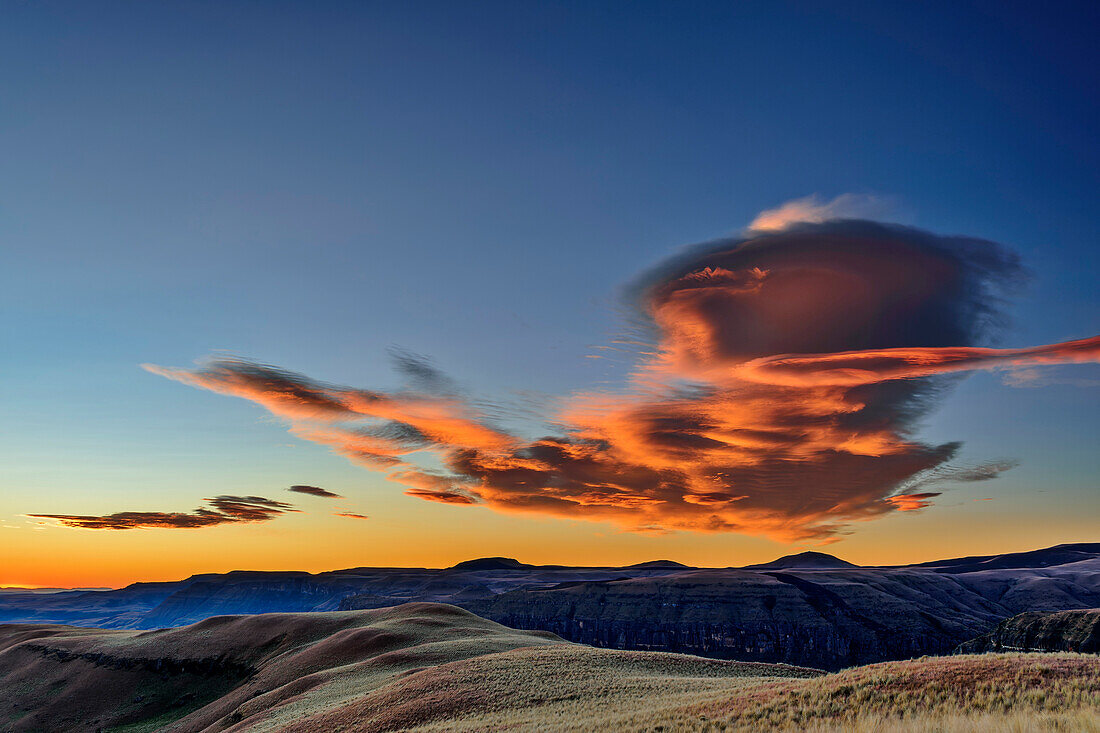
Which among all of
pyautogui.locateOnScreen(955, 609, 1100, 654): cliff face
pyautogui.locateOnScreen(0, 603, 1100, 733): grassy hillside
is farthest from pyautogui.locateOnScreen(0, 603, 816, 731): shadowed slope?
pyautogui.locateOnScreen(955, 609, 1100, 654): cliff face

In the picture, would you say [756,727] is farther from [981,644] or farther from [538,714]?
[981,644]

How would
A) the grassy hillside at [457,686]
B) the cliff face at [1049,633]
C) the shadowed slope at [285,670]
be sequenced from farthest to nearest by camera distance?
the cliff face at [1049,633]
the shadowed slope at [285,670]
the grassy hillside at [457,686]

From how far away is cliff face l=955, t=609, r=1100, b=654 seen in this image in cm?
10494

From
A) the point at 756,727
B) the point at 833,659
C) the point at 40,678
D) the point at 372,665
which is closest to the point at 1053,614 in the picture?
the point at 833,659

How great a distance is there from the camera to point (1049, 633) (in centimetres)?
11338

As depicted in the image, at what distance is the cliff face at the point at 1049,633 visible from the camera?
344 feet

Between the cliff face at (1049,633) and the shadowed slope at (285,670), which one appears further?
the cliff face at (1049,633)

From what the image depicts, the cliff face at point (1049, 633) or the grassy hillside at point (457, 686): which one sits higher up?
the grassy hillside at point (457, 686)

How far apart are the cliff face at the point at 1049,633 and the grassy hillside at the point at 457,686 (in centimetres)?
9806

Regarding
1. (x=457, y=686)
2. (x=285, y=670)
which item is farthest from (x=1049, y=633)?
(x=285, y=670)

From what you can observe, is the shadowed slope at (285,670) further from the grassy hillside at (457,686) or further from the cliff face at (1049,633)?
the cliff face at (1049,633)

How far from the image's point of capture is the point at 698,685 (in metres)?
33.1

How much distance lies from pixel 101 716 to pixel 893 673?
93.6 meters

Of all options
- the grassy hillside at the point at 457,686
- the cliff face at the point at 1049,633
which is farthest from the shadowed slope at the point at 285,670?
the cliff face at the point at 1049,633
